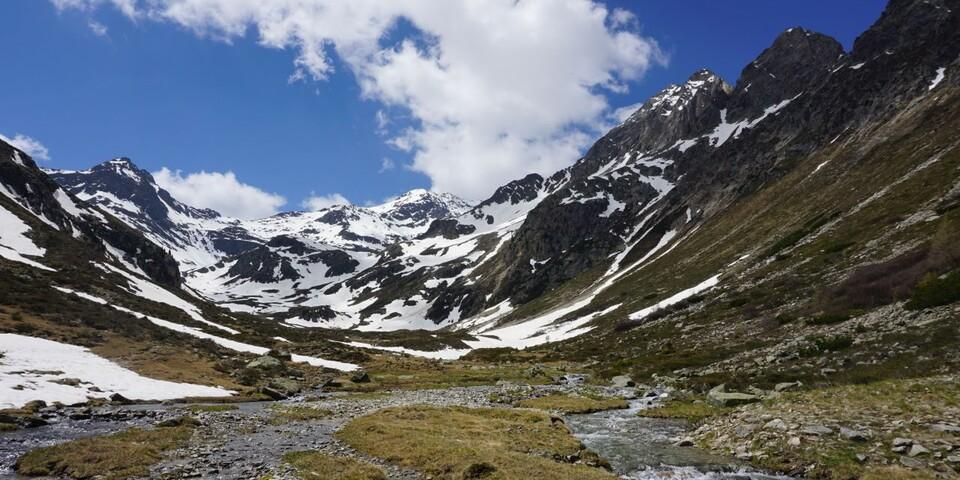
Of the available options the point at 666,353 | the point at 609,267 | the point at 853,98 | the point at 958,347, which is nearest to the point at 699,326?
the point at 666,353

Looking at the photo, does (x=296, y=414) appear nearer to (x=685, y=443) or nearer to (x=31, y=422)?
(x=31, y=422)

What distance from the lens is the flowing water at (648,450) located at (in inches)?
826

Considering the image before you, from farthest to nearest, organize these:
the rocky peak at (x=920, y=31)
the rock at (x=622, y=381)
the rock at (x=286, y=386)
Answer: the rocky peak at (x=920, y=31)
the rock at (x=286, y=386)
the rock at (x=622, y=381)

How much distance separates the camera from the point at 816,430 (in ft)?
72.2

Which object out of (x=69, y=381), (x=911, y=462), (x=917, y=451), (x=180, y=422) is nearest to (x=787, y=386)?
(x=917, y=451)

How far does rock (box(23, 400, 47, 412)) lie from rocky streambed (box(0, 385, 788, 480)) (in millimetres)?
1229

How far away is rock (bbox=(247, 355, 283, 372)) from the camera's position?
66.3 m

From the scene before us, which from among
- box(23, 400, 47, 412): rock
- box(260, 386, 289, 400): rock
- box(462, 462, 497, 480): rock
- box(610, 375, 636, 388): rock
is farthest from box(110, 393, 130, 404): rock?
box(610, 375, 636, 388): rock

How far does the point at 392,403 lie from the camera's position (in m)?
46.3

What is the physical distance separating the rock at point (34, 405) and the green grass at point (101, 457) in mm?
10532

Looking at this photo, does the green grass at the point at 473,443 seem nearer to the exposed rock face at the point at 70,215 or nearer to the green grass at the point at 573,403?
the green grass at the point at 573,403

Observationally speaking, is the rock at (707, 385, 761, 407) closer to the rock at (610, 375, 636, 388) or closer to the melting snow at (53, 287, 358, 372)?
the rock at (610, 375, 636, 388)

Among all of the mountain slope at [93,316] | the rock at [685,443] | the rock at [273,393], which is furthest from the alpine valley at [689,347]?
the mountain slope at [93,316]

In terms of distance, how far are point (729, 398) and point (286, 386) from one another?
42.5 metres
